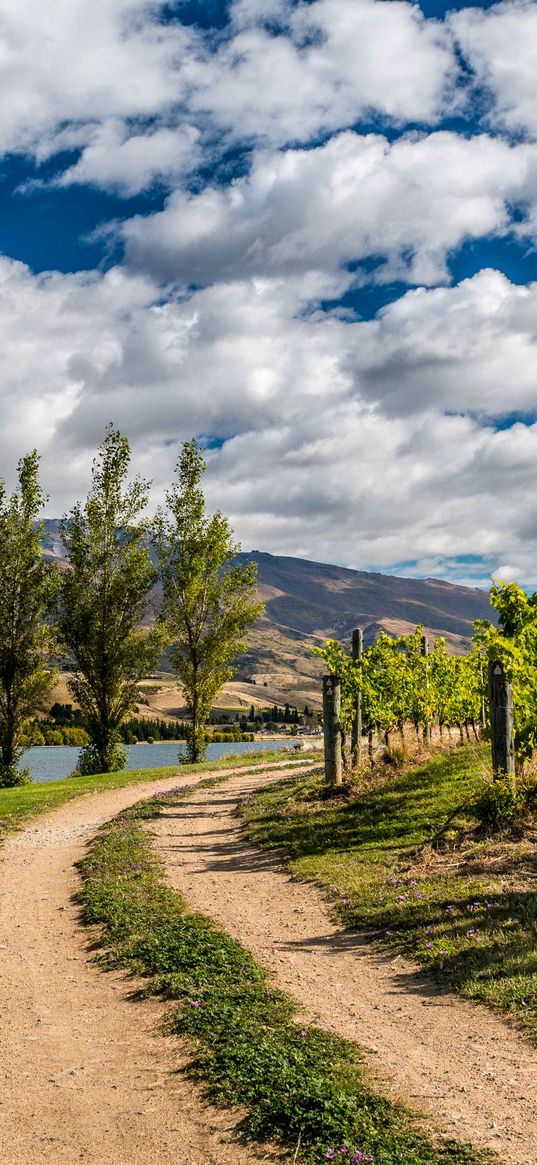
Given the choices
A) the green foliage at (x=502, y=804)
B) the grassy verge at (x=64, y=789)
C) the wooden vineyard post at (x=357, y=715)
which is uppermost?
the wooden vineyard post at (x=357, y=715)

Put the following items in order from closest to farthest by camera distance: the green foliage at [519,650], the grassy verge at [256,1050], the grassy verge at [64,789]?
1. the grassy verge at [256,1050]
2. the green foliage at [519,650]
3. the grassy verge at [64,789]

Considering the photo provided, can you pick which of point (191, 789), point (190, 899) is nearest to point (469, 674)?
point (191, 789)

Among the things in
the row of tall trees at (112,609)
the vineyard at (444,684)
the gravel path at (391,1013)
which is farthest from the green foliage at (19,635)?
the gravel path at (391,1013)

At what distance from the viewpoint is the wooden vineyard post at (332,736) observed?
68.9 ft

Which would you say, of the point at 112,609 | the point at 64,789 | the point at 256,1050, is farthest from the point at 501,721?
the point at 112,609

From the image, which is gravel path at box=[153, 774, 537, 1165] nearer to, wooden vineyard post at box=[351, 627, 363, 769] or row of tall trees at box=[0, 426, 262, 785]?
wooden vineyard post at box=[351, 627, 363, 769]

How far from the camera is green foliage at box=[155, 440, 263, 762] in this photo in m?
44.0

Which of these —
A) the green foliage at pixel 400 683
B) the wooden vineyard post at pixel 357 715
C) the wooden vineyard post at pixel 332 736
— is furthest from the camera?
the green foliage at pixel 400 683

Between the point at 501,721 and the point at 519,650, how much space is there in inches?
55.9

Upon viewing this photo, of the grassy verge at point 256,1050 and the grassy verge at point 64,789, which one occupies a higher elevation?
the grassy verge at point 256,1050

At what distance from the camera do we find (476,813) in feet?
48.6

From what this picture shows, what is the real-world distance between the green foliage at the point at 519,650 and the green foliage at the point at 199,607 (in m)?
28.1

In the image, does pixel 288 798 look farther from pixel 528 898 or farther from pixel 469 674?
pixel 528 898

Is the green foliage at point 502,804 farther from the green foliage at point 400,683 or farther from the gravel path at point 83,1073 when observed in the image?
the green foliage at point 400,683
